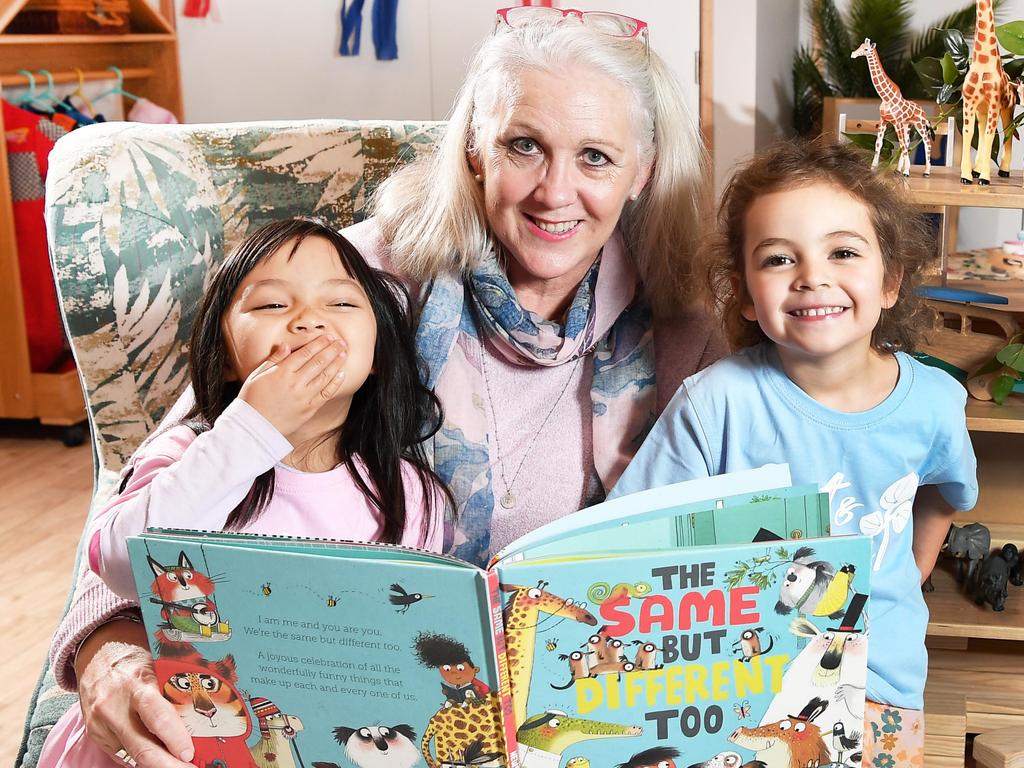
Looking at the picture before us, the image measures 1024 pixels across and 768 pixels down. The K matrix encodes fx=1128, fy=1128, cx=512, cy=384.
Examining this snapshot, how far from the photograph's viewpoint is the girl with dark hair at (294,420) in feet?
3.79

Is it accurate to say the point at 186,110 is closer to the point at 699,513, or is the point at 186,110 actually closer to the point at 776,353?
the point at 776,353

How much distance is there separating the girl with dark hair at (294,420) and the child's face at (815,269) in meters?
0.46

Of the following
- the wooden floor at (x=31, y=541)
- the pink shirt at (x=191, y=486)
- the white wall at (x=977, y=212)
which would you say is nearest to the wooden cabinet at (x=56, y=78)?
the wooden floor at (x=31, y=541)

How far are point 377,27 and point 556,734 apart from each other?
351 cm

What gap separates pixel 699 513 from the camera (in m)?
1.03

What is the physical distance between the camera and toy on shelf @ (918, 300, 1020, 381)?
6.04ft

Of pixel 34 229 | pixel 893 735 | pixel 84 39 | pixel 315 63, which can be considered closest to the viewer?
pixel 893 735

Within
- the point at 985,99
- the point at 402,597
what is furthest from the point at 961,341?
the point at 402,597

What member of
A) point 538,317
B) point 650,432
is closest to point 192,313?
point 538,317

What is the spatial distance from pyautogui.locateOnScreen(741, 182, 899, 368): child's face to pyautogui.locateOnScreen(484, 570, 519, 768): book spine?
0.58m

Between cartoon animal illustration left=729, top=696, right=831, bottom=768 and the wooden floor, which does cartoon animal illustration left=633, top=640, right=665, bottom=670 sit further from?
the wooden floor

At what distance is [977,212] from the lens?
13.3 feet

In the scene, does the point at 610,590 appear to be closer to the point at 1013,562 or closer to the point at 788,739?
the point at 788,739

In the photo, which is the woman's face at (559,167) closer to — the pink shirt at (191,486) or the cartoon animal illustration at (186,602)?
the pink shirt at (191,486)
